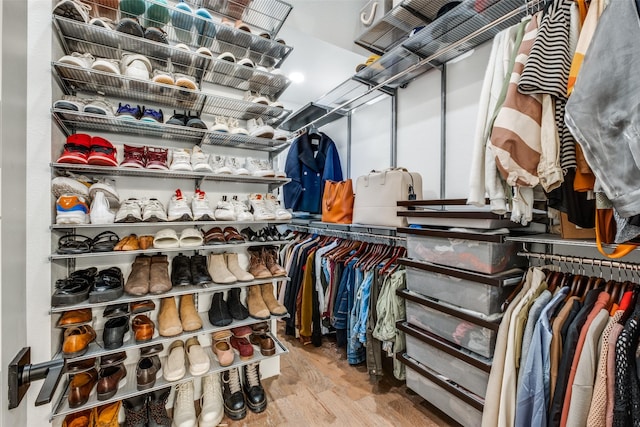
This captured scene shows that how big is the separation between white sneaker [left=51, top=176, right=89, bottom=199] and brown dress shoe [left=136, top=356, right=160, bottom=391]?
84cm

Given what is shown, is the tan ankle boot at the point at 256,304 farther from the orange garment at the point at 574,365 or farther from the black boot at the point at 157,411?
the orange garment at the point at 574,365

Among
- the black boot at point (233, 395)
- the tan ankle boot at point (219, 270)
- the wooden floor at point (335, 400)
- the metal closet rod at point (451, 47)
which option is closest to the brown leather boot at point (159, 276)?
the tan ankle boot at point (219, 270)

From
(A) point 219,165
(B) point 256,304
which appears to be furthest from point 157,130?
(B) point 256,304

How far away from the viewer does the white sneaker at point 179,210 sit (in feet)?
4.63

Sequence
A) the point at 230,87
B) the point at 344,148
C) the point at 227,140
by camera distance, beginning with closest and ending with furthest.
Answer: the point at 227,140 → the point at 230,87 → the point at 344,148

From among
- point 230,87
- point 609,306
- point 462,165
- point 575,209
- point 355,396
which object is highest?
point 230,87

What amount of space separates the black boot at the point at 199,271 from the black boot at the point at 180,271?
0.08ft

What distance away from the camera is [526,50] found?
36.6 inches

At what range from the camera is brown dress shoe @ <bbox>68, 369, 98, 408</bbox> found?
121 centimetres

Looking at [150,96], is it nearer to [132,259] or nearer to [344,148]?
[132,259]

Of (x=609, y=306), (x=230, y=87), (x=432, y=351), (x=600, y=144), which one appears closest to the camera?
(x=600, y=144)

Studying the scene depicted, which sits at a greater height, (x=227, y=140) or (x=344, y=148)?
(x=344, y=148)

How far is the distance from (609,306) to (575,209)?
371 millimetres

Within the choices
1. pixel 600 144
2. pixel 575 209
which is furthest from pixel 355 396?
pixel 600 144
